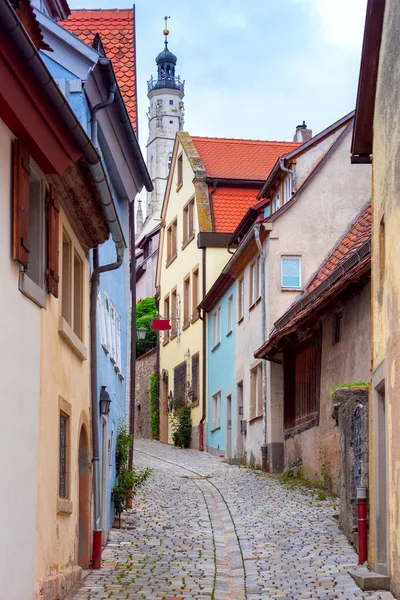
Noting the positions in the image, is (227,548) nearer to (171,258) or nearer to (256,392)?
(256,392)

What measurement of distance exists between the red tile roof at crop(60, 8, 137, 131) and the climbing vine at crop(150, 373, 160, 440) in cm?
2433

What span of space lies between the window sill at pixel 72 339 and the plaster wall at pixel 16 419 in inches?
58.2

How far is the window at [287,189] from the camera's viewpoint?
84.5ft

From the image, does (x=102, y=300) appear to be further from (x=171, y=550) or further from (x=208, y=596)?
(x=208, y=596)

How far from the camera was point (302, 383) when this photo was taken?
74.0 ft

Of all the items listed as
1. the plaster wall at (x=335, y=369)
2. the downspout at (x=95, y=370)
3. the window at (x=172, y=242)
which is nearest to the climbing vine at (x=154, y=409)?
the window at (x=172, y=242)

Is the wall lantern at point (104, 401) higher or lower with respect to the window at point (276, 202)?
lower

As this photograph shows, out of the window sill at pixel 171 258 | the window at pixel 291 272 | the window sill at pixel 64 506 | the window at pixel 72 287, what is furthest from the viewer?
the window sill at pixel 171 258

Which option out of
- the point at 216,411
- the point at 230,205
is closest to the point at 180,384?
the point at 216,411

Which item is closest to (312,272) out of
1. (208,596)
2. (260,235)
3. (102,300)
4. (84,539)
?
(260,235)

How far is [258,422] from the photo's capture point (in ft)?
86.2

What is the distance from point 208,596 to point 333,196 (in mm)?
15023

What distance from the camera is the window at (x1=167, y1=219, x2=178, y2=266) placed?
131 feet

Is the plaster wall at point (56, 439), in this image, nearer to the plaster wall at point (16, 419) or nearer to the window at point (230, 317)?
the plaster wall at point (16, 419)
